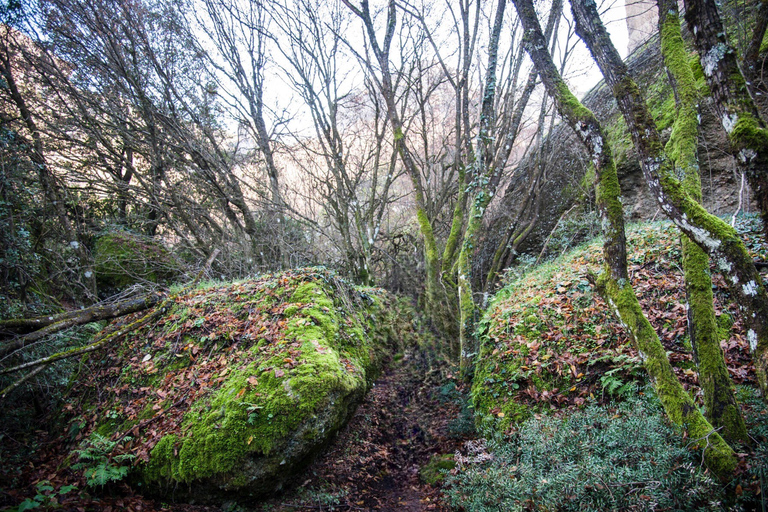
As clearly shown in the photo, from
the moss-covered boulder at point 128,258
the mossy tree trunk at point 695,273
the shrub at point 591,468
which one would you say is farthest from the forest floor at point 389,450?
the moss-covered boulder at point 128,258

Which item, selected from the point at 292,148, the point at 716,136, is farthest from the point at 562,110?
the point at 292,148

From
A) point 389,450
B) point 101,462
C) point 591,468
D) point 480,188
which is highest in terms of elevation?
point 480,188

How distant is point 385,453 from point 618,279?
362cm

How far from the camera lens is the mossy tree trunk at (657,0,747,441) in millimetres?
2492

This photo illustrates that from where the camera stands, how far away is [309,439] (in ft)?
12.4

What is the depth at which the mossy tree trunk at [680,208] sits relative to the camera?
89.4 inches

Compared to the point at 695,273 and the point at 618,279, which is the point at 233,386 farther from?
the point at 695,273

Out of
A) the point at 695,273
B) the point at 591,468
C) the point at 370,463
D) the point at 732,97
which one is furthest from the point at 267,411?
the point at 732,97

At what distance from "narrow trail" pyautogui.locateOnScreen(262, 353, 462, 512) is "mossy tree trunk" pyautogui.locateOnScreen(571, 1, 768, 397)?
3011 millimetres

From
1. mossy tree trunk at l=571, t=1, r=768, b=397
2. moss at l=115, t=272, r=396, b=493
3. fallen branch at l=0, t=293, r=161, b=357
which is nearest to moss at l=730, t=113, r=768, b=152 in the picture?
mossy tree trunk at l=571, t=1, r=768, b=397

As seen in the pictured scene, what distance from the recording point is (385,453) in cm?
486

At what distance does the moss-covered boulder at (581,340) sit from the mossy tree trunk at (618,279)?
8.7 inches

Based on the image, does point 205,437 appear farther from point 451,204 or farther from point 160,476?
point 451,204

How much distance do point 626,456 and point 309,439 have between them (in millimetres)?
2828
